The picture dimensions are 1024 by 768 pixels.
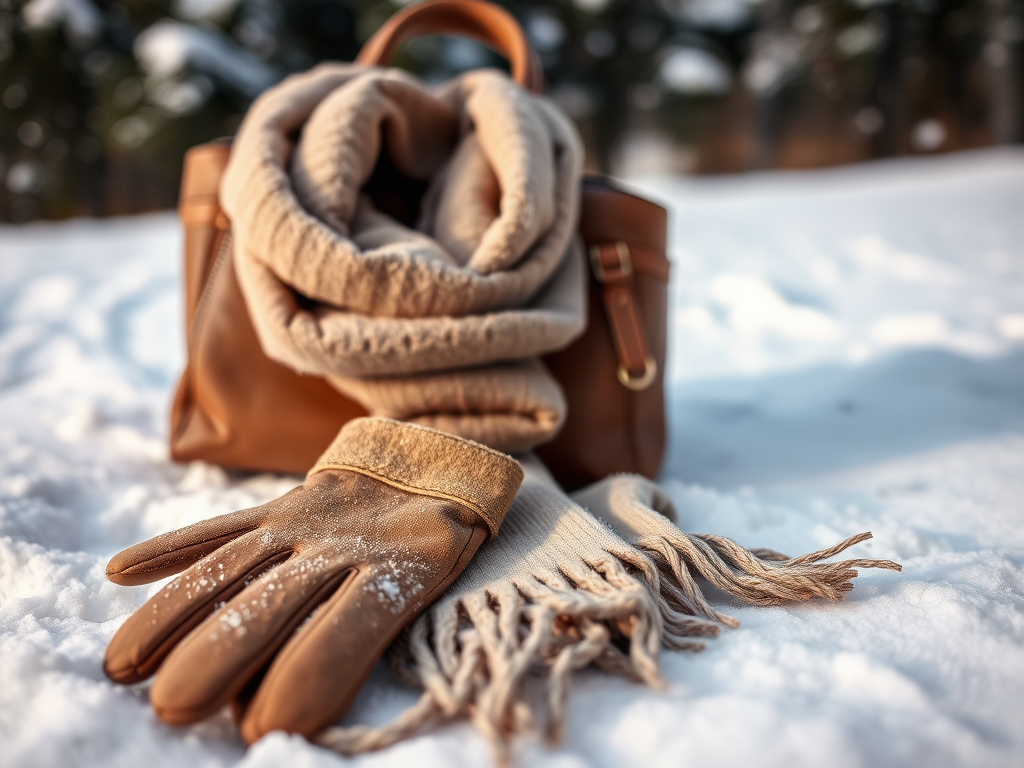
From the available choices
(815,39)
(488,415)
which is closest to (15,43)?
(488,415)

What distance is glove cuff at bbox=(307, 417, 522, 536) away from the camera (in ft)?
2.12

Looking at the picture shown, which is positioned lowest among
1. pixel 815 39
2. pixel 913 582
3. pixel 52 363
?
pixel 52 363

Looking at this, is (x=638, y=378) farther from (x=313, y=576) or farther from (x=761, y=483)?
(x=313, y=576)

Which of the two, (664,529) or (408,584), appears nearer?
(408,584)

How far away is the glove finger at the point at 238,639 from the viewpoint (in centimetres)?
45

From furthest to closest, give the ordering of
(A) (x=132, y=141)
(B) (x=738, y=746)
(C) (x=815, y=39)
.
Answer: (C) (x=815, y=39) → (A) (x=132, y=141) → (B) (x=738, y=746)

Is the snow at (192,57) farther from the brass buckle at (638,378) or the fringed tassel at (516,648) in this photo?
the fringed tassel at (516,648)

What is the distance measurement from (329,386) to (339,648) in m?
0.51

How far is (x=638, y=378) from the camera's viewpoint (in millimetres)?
969

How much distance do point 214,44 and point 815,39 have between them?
507 centimetres

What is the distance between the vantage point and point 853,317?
1699 millimetres

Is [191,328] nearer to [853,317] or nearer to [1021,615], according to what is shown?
[1021,615]

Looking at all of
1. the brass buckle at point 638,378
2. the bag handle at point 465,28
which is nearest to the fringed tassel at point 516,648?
the brass buckle at point 638,378

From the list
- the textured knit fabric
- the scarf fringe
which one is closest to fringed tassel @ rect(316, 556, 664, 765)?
the scarf fringe
